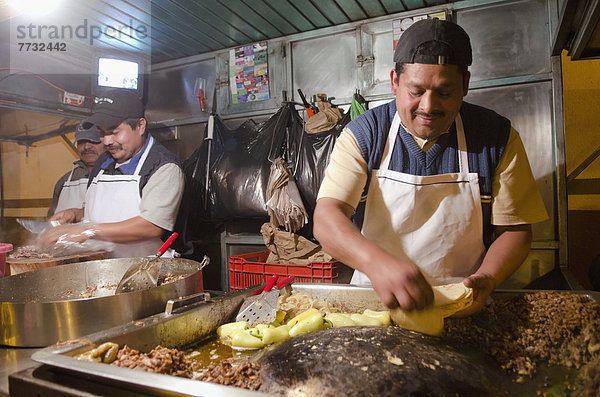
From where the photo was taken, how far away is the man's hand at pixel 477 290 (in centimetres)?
128

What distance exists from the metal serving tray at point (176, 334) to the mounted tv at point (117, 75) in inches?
135

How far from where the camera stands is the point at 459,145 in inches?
66.4

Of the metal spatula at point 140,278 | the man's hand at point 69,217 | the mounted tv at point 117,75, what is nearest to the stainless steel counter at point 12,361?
the metal spatula at point 140,278

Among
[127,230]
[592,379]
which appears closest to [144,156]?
[127,230]

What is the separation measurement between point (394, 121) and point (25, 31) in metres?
4.29

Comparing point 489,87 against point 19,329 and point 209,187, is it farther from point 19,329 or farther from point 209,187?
point 19,329

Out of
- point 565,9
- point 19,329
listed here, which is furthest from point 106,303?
point 565,9

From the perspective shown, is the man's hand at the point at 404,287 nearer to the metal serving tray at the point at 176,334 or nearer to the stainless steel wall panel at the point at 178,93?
the metal serving tray at the point at 176,334

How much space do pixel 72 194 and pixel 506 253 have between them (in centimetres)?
401

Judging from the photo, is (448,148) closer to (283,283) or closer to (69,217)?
(283,283)

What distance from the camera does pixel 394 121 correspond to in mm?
1770

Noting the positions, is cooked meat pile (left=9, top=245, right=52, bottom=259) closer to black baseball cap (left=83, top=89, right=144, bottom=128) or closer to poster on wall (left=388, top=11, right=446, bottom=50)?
black baseball cap (left=83, top=89, right=144, bottom=128)

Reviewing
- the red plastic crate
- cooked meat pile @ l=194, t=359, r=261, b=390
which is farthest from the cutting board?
cooked meat pile @ l=194, t=359, r=261, b=390

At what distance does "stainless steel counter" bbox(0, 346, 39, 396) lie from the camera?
42.4 inches
